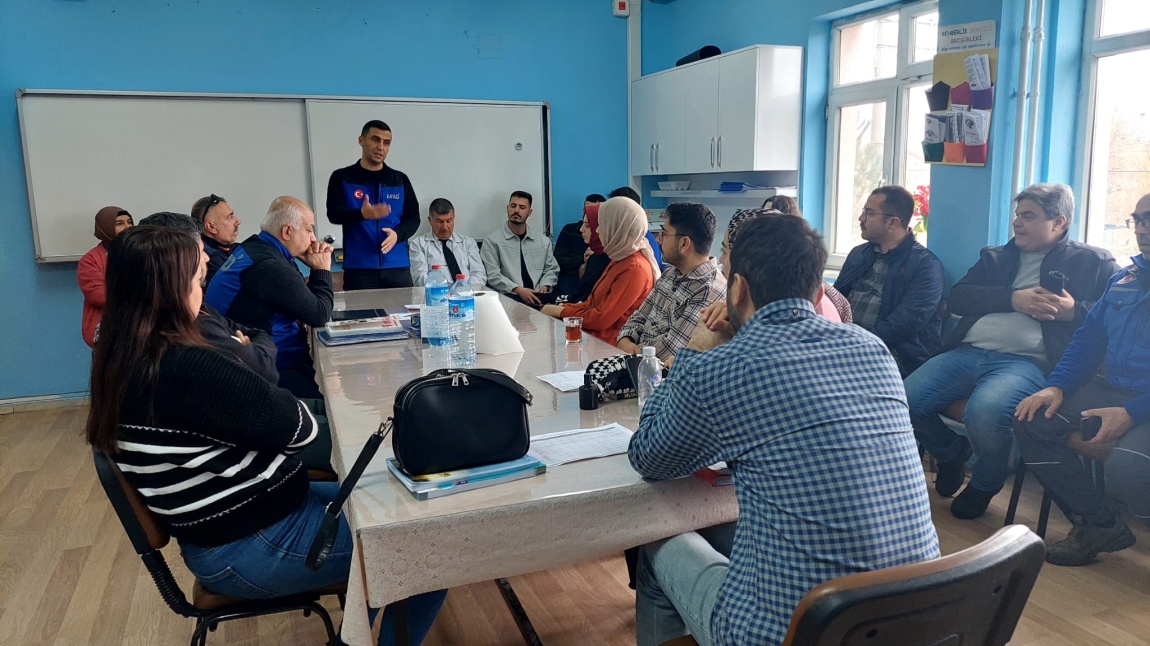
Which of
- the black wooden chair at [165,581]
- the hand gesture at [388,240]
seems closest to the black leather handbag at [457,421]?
the black wooden chair at [165,581]

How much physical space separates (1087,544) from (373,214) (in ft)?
11.4

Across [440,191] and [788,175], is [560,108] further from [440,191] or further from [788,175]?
[788,175]

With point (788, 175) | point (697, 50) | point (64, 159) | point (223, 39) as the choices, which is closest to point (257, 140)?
point (223, 39)

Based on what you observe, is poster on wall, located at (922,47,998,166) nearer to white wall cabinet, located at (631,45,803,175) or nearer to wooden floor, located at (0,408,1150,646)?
white wall cabinet, located at (631,45,803,175)

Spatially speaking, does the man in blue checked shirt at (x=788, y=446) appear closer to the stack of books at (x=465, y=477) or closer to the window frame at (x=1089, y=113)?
the stack of books at (x=465, y=477)

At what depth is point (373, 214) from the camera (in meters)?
4.27

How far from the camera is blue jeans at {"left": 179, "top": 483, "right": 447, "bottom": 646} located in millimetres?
1631

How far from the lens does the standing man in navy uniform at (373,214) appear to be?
437 cm

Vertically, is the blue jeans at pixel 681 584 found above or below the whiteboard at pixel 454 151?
below

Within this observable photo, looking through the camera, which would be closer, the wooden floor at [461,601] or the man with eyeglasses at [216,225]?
the wooden floor at [461,601]

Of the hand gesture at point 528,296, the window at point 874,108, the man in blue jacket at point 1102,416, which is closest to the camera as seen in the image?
the man in blue jacket at point 1102,416

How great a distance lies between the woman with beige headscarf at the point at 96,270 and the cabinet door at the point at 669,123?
3.37 m

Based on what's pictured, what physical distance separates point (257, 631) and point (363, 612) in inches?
48.8

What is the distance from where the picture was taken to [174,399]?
1.50 m
